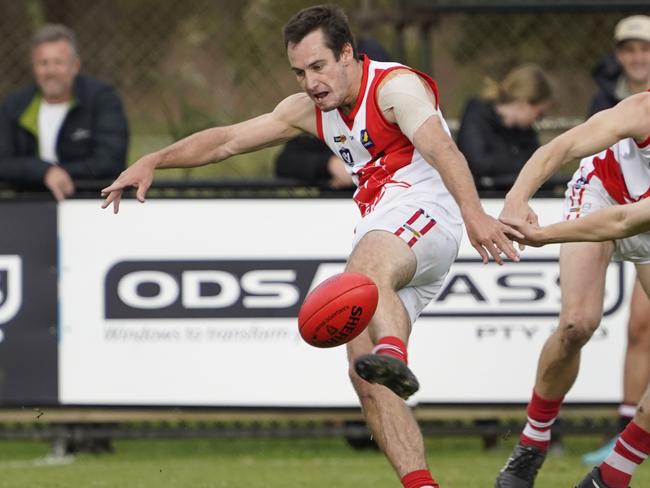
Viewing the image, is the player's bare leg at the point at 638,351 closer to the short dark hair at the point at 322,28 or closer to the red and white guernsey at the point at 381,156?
the red and white guernsey at the point at 381,156

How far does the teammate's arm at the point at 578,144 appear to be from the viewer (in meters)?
5.91

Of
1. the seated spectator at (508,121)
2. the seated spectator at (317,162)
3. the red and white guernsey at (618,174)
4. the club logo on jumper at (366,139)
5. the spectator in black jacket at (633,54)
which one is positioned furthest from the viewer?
the seated spectator at (508,121)

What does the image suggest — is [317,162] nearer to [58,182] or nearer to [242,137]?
[58,182]

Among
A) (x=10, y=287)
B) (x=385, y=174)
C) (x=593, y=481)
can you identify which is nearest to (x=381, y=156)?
(x=385, y=174)

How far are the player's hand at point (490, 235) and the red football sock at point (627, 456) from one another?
1545mm

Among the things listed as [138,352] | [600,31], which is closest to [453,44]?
[600,31]

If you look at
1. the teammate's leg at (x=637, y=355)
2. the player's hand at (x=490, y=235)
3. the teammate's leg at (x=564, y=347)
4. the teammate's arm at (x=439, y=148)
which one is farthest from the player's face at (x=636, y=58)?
the player's hand at (x=490, y=235)

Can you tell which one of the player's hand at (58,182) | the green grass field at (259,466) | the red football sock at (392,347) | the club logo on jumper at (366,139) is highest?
the club logo on jumper at (366,139)

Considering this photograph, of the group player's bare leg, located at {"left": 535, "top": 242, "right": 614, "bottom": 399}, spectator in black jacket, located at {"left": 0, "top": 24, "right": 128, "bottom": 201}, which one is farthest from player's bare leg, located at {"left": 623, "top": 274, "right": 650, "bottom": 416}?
Answer: spectator in black jacket, located at {"left": 0, "top": 24, "right": 128, "bottom": 201}

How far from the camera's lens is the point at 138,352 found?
8734 millimetres

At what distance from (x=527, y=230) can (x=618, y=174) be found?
52.4 inches

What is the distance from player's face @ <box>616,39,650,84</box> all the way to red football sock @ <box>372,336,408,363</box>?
11.2ft

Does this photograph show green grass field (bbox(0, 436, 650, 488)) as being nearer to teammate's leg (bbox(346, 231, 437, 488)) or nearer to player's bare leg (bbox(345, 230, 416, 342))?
teammate's leg (bbox(346, 231, 437, 488))

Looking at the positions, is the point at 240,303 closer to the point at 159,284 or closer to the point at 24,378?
the point at 159,284
